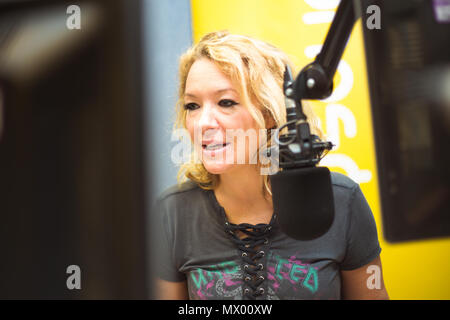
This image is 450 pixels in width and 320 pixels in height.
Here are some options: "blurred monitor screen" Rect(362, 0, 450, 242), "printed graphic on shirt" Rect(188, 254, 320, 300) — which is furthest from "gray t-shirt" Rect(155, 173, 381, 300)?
"blurred monitor screen" Rect(362, 0, 450, 242)

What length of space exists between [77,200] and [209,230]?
0.63 m

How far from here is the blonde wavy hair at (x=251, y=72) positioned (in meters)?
0.79

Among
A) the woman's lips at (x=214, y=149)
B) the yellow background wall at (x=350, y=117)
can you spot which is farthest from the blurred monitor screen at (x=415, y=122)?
the yellow background wall at (x=350, y=117)

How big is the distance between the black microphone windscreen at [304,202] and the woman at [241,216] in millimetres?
253

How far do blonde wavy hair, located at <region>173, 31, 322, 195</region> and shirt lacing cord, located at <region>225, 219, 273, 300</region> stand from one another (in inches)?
4.0

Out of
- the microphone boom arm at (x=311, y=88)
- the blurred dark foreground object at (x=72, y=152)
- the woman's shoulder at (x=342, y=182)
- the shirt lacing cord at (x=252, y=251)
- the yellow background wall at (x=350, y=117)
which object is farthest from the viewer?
the yellow background wall at (x=350, y=117)

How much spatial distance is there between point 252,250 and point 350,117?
0.53 meters

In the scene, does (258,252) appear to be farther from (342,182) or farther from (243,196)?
(342,182)

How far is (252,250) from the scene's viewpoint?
76cm

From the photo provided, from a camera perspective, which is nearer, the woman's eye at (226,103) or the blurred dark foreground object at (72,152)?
the blurred dark foreground object at (72,152)

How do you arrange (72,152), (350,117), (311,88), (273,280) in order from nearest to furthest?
(72,152), (311,88), (273,280), (350,117)

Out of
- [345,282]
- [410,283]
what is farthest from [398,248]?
[345,282]

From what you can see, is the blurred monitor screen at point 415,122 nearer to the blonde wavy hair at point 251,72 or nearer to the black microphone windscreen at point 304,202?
the black microphone windscreen at point 304,202

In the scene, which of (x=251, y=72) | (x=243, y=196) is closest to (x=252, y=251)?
(x=243, y=196)
